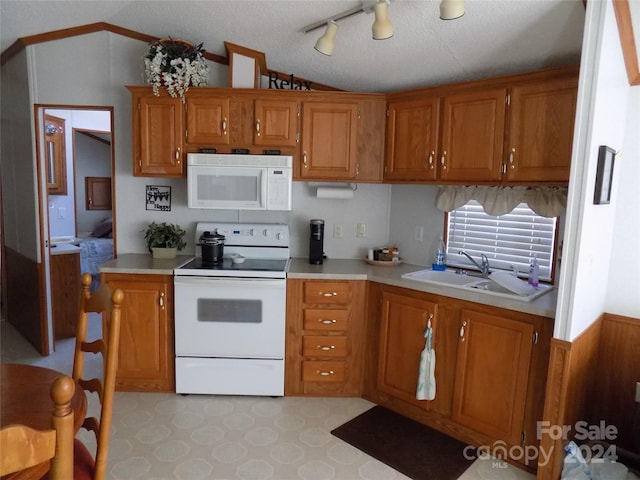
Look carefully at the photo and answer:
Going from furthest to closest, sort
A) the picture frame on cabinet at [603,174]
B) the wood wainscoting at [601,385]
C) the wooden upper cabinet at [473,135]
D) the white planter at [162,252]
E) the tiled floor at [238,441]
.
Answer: the white planter at [162,252]
the wooden upper cabinet at [473,135]
the tiled floor at [238,441]
the wood wainscoting at [601,385]
the picture frame on cabinet at [603,174]

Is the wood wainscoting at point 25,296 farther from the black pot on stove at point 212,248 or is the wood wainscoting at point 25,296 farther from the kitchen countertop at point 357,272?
the black pot on stove at point 212,248

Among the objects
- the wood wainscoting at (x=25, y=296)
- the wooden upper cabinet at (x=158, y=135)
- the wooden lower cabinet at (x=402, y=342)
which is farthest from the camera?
the wood wainscoting at (x=25, y=296)

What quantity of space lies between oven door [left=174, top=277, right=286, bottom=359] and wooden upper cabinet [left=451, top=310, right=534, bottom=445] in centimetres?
119

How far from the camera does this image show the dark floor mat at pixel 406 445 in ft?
7.28

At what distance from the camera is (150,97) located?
293cm

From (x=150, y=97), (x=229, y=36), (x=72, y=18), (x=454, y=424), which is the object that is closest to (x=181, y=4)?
(x=229, y=36)

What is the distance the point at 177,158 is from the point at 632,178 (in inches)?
113

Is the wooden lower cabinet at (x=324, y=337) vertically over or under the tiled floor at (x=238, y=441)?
over

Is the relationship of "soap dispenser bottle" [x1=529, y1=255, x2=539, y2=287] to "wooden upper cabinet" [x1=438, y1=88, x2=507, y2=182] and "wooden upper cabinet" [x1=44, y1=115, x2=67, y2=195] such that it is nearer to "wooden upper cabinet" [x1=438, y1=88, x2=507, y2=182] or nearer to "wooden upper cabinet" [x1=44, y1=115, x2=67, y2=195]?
"wooden upper cabinet" [x1=438, y1=88, x2=507, y2=182]

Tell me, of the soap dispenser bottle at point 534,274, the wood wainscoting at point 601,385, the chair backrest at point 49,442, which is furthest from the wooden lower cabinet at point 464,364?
the chair backrest at point 49,442

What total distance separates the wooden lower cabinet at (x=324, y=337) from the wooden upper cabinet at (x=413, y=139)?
848 millimetres

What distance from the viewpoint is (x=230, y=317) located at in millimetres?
2811

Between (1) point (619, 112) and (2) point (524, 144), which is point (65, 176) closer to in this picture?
(2) point (524, 144)

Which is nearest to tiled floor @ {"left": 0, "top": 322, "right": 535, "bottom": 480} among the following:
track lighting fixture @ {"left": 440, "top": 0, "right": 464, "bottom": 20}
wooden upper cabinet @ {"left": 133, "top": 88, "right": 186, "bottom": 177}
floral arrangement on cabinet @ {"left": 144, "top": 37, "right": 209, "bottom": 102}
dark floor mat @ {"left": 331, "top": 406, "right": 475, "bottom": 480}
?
dark floor mat @ {"left": 331, "top": 406, "right": 475, "bottom": 480}
